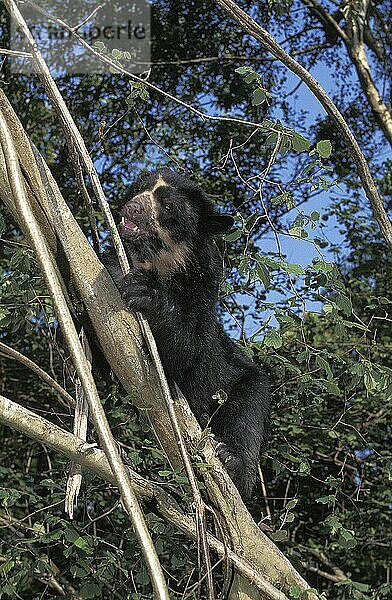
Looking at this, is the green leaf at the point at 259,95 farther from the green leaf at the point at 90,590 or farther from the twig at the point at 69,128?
the green leaf at the point at 90,590

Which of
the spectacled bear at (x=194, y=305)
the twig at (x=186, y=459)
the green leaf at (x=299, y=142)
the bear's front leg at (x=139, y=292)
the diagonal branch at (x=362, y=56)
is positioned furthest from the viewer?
the diagonal branch at (x=362, y=56)

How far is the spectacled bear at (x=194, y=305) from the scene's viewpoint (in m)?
3.14

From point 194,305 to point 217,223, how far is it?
42 centimetres

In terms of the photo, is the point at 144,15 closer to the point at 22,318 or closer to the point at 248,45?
the point at 248,45

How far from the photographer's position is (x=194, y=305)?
325cm

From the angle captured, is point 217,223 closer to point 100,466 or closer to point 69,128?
point 69,128

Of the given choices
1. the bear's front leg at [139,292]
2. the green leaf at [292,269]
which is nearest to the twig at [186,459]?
the bear's front leg at [139,292]

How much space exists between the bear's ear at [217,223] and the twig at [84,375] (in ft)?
4.47

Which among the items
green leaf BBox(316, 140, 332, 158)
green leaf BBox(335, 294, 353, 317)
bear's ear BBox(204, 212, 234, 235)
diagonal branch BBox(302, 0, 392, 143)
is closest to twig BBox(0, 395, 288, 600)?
green leaf BBox(335, 294, 353, 317)

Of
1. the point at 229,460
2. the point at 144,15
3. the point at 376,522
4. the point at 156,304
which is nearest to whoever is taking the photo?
the point at 156,304

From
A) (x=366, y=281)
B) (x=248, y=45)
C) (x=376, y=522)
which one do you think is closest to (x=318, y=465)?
(x=376, y=522)

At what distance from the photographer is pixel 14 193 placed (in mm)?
2039

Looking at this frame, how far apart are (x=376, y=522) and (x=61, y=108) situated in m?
4.71

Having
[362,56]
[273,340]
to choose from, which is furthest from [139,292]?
[362,56]
